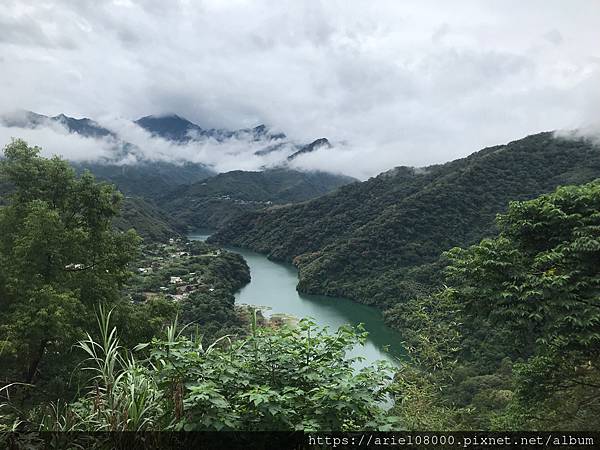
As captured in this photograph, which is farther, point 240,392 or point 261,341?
point 261,341

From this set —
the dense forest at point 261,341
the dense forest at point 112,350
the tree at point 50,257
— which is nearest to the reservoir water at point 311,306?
the dense forest at point 261,341

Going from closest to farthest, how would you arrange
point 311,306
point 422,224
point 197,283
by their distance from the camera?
1. point 311,306
2. point 197,283
3. point 422,224

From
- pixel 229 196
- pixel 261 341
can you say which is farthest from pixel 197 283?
pixel 229 196

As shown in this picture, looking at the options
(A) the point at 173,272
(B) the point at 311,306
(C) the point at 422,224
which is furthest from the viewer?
(C) the point at 422,224

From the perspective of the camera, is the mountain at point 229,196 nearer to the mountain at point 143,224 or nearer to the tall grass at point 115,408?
the mountain at point 143,224

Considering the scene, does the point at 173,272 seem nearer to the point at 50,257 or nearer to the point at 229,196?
the point at 50,257

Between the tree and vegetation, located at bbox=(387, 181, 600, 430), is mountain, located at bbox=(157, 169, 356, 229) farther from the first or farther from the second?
vegetation, located at bbox=(387, 181, 600, 430)

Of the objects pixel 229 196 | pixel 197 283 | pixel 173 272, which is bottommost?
pixel 197 283

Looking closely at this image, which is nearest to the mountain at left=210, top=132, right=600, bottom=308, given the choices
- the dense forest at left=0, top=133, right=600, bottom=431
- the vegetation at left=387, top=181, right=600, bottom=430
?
the dense forest at left=0, top=133, right=600, bottom=431
